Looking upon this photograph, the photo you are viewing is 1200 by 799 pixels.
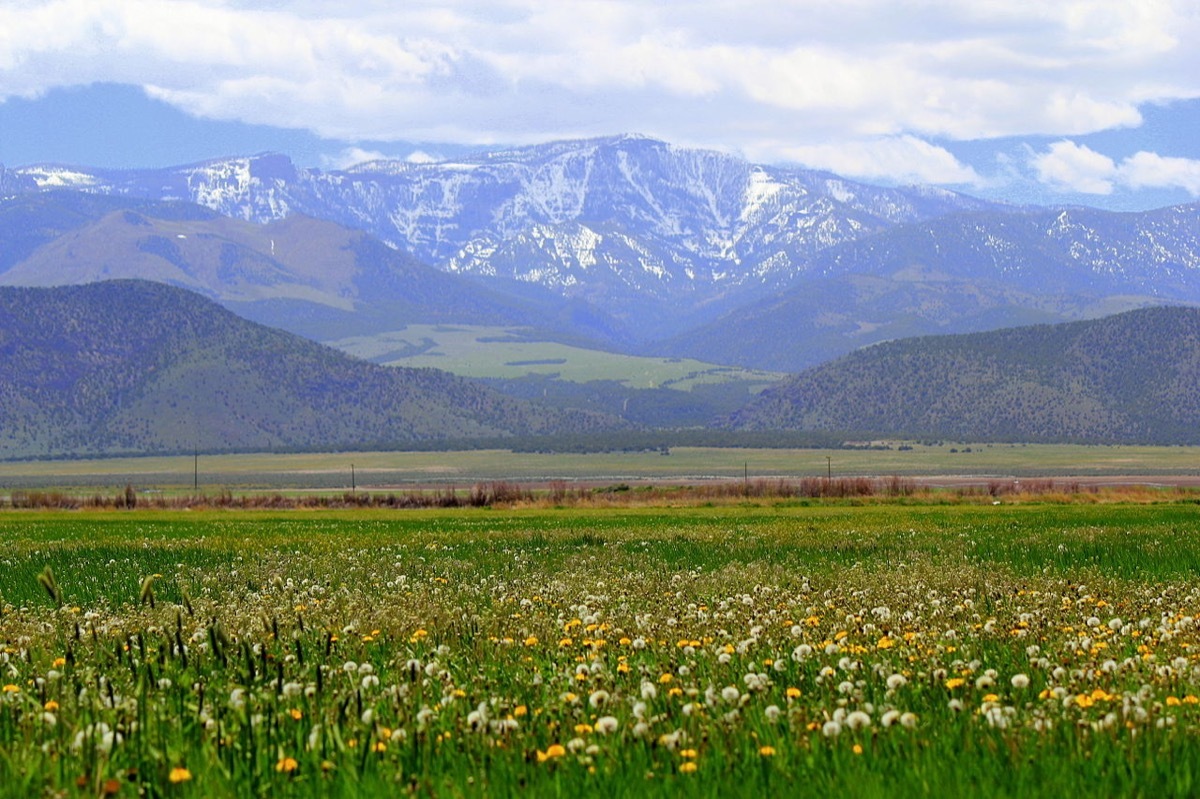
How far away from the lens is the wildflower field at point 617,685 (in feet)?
27.3

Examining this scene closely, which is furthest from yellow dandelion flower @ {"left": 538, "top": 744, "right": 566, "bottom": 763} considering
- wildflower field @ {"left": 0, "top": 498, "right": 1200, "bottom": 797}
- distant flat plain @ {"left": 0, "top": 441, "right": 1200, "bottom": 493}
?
distant flat plain @ {"left": 0, "top": 441, "right": 1200, "bottom": 493}

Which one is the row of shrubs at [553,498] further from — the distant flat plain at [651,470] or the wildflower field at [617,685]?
the wildflower field at [617,685]

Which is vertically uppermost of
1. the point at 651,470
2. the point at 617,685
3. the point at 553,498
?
the point at 617,685

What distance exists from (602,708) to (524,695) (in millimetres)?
1443

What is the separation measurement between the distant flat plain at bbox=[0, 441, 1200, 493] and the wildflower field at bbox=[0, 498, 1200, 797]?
10909 cm

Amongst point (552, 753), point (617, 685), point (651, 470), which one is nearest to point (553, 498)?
point (617, 685)

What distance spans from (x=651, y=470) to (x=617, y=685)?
154 m

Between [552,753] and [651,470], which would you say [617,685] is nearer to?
[552,753]

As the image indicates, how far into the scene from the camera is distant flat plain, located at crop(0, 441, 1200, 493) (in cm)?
14100

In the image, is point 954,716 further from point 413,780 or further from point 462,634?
point 462,634

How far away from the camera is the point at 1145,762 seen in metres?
8.40

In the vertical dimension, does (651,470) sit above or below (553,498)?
below

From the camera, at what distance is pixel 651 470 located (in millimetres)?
164250

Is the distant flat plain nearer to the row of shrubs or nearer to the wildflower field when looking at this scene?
the row of shrubs
